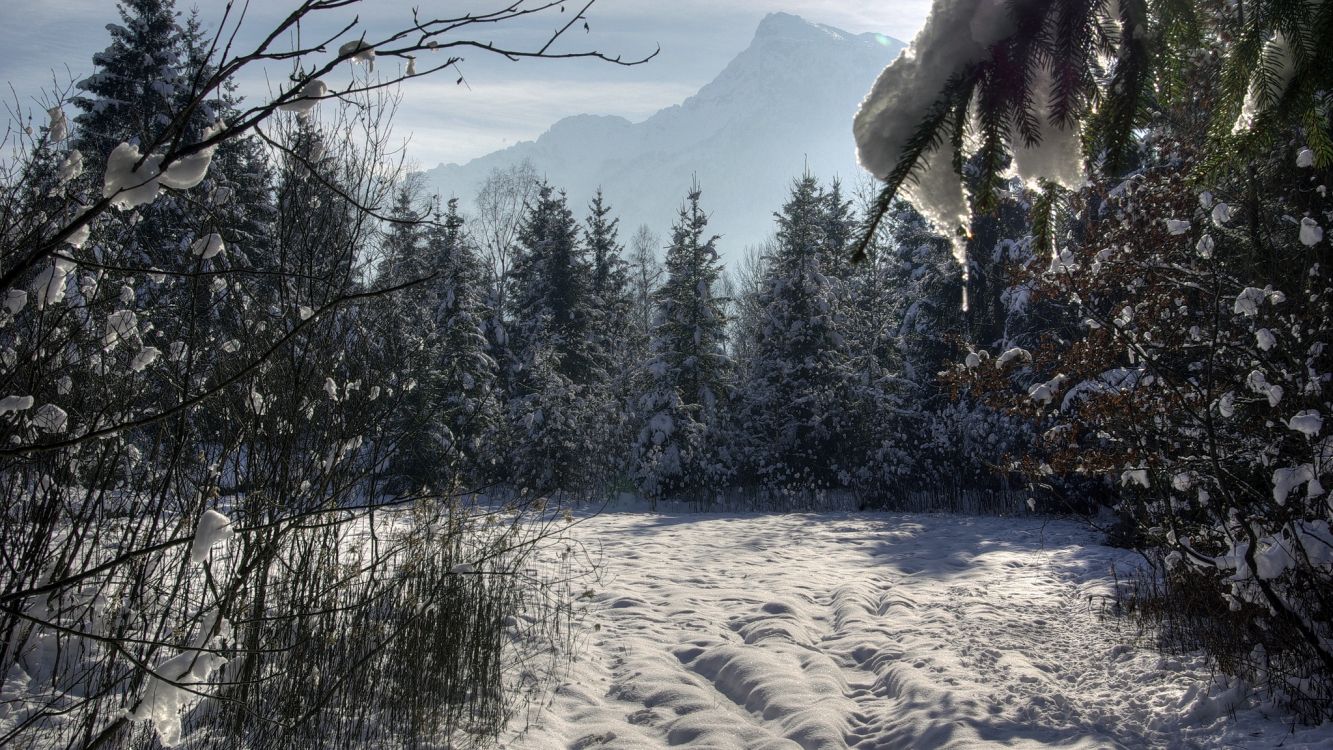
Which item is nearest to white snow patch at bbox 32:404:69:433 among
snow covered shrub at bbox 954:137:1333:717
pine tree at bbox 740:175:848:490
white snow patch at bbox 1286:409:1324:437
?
snow covered shrub at bbox 954:137:1333:717

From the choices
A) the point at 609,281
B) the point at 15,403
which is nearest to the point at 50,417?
the point at 15,403

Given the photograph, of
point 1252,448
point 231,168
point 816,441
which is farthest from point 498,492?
point 1252,448

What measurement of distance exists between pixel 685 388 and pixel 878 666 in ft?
43.9

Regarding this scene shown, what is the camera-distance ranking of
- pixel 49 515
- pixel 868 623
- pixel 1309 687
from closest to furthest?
pixel 49 515 < pixel 1309 687 < pixel 868 623

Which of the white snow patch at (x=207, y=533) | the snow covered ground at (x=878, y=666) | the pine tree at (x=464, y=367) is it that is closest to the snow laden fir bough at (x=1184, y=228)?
the snow covered ground at (x=878, y=666)

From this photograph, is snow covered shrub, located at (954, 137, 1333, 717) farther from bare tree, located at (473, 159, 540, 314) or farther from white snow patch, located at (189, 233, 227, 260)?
bare tree, located at (473, 159, 540, 314)

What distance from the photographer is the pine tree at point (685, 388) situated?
1694cm

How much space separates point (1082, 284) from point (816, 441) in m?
11.3

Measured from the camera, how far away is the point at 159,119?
14.0 meters

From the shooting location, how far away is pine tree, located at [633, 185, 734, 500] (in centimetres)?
1694

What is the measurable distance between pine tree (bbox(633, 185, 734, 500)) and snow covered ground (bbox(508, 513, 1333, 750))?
7.78 metres

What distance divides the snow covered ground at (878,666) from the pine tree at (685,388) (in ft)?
25.5

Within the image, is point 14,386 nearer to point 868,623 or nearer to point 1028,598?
point 868,623

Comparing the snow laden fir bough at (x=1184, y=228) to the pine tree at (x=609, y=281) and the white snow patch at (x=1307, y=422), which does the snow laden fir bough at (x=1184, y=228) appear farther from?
the pine tree at (x=609, y=281)
